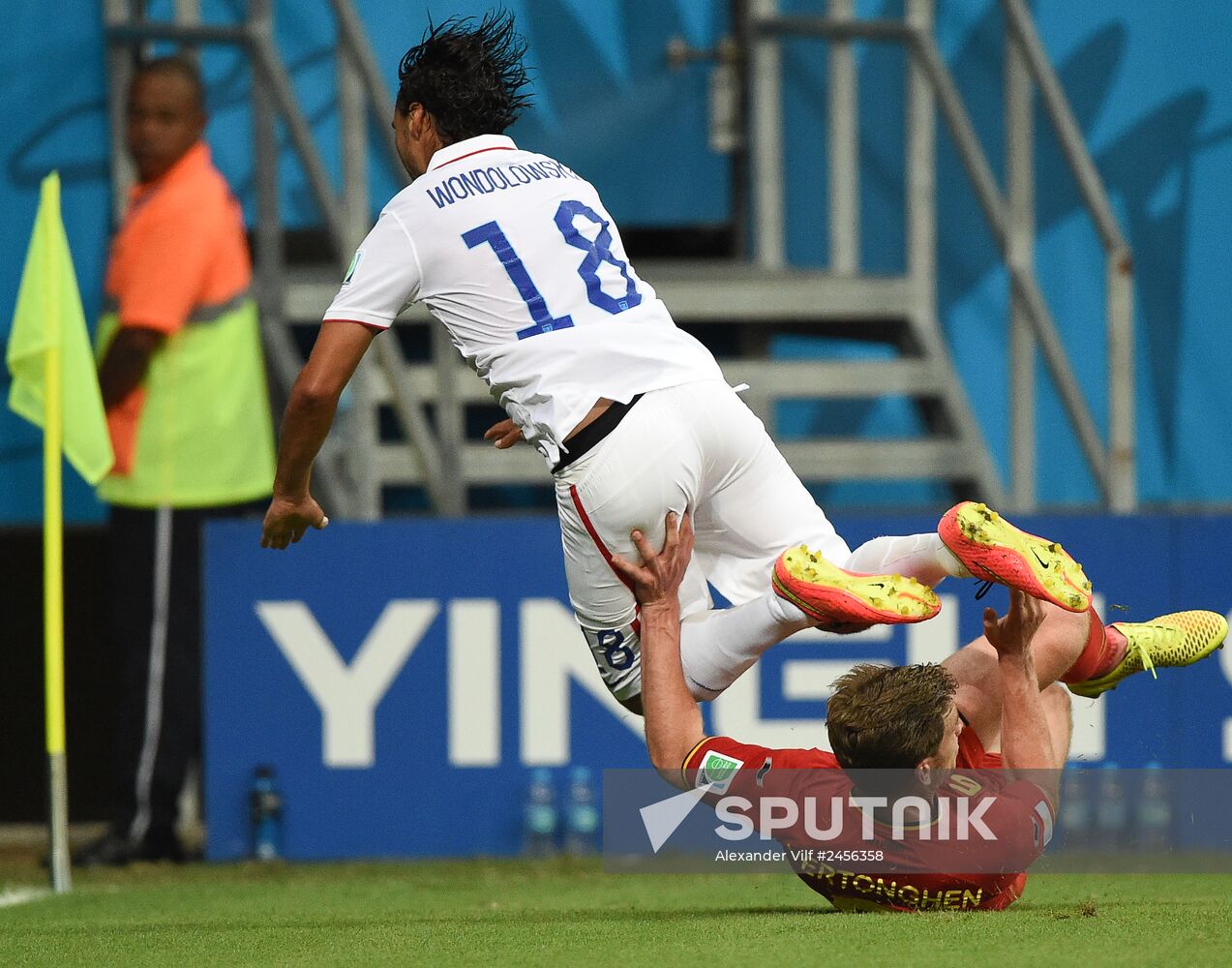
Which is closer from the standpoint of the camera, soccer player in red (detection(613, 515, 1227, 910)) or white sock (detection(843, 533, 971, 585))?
soccer player in red (detection(613, 515, 1227, 910))

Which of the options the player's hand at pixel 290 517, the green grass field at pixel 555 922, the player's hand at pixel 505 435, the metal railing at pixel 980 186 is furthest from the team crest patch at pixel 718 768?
the metal railing at pixel 980 186

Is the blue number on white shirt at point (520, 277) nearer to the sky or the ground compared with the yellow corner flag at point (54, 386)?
nearer to the sky

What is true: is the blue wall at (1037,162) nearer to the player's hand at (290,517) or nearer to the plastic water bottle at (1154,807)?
the plastic water bottle at (1154,807)

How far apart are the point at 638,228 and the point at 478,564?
222 cm

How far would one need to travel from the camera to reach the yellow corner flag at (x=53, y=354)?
666cm

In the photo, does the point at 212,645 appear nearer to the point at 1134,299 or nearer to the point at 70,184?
the point at 70,184

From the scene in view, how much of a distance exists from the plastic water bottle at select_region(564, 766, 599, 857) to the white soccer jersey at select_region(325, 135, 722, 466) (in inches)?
107

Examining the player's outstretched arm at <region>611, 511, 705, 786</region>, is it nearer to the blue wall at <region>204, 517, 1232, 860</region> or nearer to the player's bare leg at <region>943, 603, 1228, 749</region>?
the player's bare leg at <region>943, 603, 1228, 749</region>

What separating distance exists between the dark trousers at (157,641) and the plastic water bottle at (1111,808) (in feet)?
10.1

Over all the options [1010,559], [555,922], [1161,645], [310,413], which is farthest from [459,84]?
[1161,645]

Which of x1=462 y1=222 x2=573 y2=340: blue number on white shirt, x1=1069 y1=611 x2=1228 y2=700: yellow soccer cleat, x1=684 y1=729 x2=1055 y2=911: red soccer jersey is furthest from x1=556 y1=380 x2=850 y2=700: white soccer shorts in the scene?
x1=1069 y1=611 x2=1228 y2=700: yellow soccer cleat

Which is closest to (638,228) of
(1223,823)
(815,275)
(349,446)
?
(815,275)

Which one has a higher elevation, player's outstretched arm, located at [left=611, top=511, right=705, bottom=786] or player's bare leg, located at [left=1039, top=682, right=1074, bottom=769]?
player's outstretched arm, located at [left=611, top=511, right=705, bottom=786]

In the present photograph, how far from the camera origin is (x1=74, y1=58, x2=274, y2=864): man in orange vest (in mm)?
7078
